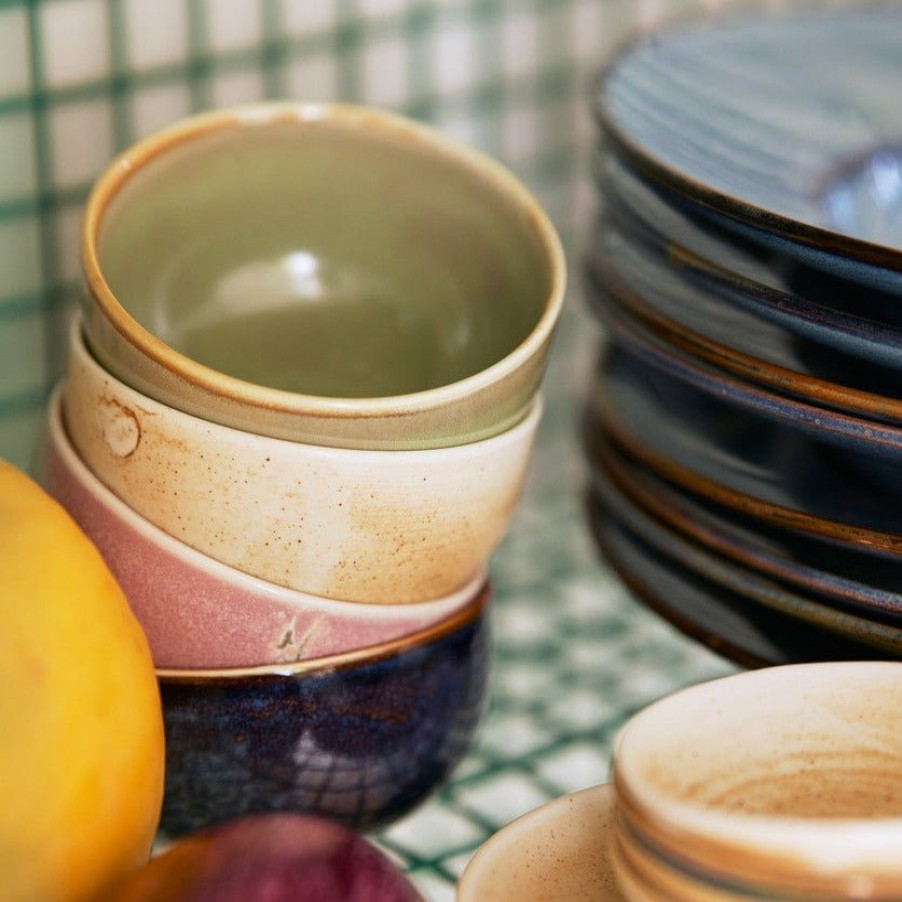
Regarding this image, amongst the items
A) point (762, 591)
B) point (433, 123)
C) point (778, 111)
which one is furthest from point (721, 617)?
point (433, 123)

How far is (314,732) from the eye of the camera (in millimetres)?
443

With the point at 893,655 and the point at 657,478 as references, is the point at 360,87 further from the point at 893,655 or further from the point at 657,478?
the point at 893,655

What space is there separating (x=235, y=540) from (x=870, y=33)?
0.43 m

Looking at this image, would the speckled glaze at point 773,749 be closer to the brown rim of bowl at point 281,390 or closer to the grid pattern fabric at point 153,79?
the brown rim of bowl at point 281,390

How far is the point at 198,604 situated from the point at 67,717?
7cm

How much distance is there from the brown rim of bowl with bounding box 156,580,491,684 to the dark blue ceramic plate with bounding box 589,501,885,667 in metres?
0.09

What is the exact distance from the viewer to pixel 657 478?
Result: 20.1 inches

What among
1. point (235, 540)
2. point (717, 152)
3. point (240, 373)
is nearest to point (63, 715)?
point (235, 540)

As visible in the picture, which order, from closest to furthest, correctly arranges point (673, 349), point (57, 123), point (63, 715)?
point (63, 715)
point (673, 349)
point (57, 123)

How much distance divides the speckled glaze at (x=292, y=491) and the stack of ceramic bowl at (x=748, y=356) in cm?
8

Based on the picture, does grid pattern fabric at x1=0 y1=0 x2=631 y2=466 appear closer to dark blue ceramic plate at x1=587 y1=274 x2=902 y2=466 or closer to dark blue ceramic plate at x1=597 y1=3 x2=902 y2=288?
dark blue ceramic plate at x1=597 y1=3 x2=902 y2=288

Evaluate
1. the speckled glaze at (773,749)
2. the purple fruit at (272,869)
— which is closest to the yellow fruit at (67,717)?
the purple fruit at (272,869)

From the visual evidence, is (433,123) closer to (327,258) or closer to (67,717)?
(327,258)

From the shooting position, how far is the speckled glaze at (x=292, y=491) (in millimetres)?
402
